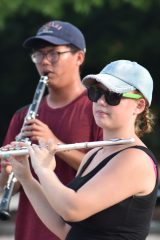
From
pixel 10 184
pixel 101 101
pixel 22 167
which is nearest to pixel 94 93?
pixel 101 101

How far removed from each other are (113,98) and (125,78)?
102 mm

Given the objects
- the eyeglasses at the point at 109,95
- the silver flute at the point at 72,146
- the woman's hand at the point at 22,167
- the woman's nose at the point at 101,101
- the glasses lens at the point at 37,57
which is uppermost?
the glasses lens at the point at 37,57

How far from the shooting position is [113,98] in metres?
3.20

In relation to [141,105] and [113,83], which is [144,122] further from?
[113,83]

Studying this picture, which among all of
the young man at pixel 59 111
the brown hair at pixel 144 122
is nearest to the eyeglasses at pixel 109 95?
the brown hair at pixel 144 122

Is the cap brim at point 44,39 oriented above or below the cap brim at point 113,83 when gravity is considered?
above

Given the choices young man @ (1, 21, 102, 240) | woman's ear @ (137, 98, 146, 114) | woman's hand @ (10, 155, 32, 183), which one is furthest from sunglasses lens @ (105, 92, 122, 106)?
young man @ (1, 21, 102, 240)

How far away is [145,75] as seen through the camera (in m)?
3.30

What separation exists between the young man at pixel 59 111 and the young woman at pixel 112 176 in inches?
30.8

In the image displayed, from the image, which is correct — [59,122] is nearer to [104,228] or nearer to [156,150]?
[104,228]

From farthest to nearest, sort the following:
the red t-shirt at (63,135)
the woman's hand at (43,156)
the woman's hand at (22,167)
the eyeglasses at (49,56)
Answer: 1. the eyeglasses at (49,56)
2. the red t-shirt at (63,135)
3. the woman's hand at (22,167)
4. the woman's hand at (43,156)

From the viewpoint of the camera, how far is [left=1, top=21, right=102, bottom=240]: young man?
4.19 m

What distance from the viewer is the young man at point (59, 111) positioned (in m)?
4.19

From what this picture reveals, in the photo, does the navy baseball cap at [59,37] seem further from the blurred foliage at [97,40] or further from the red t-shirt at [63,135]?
the blurred foliage at [97,40]
